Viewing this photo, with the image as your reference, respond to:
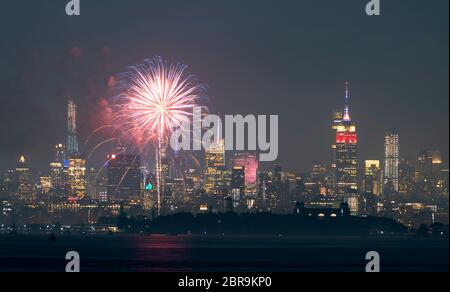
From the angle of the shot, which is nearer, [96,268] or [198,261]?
[96,268]
